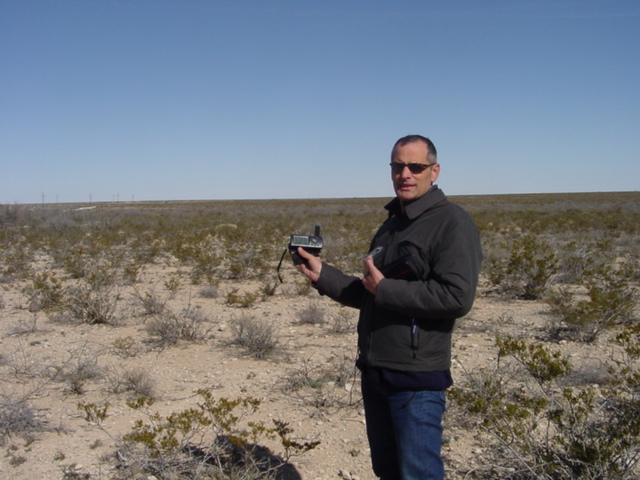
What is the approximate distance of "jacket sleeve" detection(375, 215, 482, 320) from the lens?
1.65 meters

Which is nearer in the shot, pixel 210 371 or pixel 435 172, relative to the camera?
pixel 435 172

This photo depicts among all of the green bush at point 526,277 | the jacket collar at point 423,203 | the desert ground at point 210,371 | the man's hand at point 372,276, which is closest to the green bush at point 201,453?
the desert ground at point 210,371

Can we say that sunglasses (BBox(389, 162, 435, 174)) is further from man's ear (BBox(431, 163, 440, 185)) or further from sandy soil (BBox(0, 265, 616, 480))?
sandy soil (BBox(0, 265, 616, 480))

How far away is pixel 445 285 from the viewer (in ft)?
5.47

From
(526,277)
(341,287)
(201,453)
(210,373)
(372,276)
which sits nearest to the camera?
(372,276)

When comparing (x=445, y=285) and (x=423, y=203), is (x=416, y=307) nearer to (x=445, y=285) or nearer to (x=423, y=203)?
(x=445, y=285)

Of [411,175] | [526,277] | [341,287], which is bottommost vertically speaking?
[526,277]

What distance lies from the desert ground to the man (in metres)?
0.83

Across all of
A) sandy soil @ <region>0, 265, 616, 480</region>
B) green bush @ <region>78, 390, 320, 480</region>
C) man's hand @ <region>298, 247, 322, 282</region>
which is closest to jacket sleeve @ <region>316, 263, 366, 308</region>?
man's hand @ <region>298, 247, 322, 282</region>

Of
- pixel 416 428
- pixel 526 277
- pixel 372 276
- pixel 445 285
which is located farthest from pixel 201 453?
pixel 526 277

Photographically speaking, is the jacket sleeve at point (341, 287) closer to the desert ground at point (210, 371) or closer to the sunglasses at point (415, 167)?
the sunglasses at point (415, 167)

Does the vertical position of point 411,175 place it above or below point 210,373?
above

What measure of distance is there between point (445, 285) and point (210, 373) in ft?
11.4

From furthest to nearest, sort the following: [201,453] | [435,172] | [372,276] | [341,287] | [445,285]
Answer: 1. [201,453]
2. [341,287]
3. [435,172]
4. [372,276]
5. [445,285]
